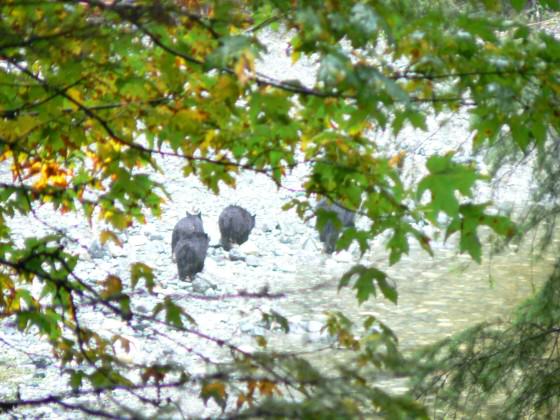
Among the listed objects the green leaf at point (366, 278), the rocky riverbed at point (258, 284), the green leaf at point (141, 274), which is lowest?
the green leaf at point (366, 278)

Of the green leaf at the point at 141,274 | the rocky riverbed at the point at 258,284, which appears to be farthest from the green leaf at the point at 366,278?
the rocky riverbed at the point at 258,284

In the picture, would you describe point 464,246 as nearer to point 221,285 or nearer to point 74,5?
point 74,5

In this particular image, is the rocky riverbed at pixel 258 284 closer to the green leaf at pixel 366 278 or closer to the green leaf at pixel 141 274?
the green leaf at pixel 141 274

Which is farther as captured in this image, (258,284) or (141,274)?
(258,284)

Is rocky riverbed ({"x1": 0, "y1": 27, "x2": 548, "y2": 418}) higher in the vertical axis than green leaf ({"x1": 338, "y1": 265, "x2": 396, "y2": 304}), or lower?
higher

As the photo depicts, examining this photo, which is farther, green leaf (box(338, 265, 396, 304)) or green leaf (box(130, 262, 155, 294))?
green leaf (box(130, 262, 155, 294))

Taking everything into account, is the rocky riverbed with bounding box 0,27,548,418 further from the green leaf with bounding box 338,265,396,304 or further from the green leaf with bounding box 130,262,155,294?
the green leaf with bounding box 338,265,396,304

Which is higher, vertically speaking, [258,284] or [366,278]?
[258,284]

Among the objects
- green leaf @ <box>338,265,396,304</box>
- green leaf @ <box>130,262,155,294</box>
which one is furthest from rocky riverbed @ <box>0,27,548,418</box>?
green leaf @ <box>338,265,396,304</box>

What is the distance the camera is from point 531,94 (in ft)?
8.02

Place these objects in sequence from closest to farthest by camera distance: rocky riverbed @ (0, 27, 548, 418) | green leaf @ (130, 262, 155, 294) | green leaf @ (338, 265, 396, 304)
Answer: green leaf @ (338, 265, 396, 304)
green leaf @ (130, 262, 155, 294)
rocky riverbed @ (0, 27, 548, 418)

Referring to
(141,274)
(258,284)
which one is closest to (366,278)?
(141,274)

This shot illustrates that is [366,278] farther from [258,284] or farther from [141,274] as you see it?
[258,284]

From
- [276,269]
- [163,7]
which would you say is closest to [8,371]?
[276,269]
